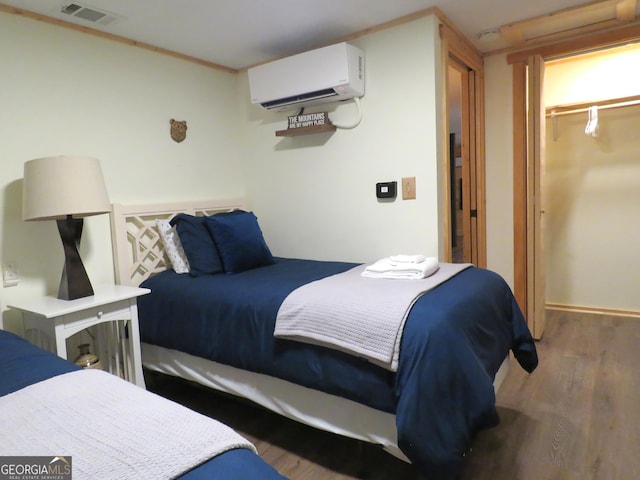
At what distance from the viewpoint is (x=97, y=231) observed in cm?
258

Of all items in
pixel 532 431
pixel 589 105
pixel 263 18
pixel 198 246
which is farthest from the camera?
pixel 589 105

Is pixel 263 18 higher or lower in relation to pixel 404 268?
higher

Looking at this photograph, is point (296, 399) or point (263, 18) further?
point (263, 18)

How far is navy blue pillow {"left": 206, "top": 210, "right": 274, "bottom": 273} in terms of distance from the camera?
2611 millimetres

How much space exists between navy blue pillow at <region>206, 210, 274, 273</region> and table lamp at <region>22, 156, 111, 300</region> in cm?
65

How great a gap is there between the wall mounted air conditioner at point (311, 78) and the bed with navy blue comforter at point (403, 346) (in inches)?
46.1

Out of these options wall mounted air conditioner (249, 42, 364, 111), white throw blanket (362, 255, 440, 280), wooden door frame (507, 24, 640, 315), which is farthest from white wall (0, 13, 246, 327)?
wooden door frame (507, 24, 640, 315)

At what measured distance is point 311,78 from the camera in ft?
9.16

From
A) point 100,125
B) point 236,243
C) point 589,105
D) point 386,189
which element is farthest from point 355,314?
point 589,105

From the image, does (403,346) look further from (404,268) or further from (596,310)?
(596,310)

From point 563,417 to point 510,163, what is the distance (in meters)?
1.96

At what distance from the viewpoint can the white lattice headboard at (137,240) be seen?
2644mm

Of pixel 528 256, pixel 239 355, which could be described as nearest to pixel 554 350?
pixel 528 256

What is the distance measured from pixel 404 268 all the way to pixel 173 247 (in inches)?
60.3
